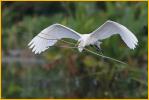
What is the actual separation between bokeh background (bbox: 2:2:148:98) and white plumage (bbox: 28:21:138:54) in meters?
2.78

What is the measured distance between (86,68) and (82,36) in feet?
13.4

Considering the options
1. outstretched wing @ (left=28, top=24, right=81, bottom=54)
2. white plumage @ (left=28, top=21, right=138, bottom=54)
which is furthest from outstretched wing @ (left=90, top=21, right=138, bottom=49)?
outstretched wing @ (left=28, top=24, right=81, bottom=54)

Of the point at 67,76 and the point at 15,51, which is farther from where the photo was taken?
the point at 15,51

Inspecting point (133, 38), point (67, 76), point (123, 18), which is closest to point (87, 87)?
point (67, 76)

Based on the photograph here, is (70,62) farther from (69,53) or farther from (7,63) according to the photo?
(7,63)

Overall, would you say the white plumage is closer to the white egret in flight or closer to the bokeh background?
the white egret in flight

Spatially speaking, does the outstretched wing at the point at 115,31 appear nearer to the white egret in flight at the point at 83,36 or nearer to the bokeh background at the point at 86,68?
the white egret in flight at the point at 83,36

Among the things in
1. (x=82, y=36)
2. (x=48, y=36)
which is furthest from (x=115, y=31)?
(x=48, y=36)

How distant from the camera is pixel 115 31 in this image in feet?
8.59

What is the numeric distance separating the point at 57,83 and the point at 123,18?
2.81 ft

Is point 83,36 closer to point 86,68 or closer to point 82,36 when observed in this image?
point 82,36

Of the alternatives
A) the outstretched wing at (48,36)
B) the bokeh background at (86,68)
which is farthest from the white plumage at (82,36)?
the bokeh background at (86,68)

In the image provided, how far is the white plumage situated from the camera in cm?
251

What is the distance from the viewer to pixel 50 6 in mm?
11742
